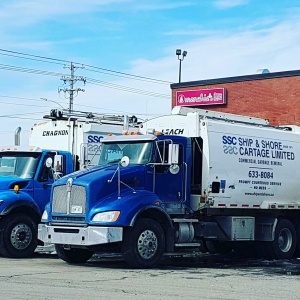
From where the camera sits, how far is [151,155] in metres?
15.7

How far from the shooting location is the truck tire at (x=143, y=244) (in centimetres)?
1466

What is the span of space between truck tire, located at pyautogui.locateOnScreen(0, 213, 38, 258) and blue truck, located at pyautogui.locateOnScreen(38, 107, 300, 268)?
4.45 ft

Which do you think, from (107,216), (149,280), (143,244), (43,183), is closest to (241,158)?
(143,244)

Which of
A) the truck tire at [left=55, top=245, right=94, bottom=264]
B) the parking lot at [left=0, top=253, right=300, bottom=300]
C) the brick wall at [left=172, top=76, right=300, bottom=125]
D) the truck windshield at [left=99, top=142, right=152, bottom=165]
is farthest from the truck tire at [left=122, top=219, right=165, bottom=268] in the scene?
the brick wall at [left=172, top=76, right=300, bottom=125]

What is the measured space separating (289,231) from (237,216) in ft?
6.68

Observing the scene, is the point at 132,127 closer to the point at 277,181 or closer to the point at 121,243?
the point at 277,181

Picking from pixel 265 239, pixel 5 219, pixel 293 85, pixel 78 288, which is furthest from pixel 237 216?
pixel 293 85

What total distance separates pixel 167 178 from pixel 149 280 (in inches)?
150

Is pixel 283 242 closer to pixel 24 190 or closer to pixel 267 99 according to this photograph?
pixel 24 190

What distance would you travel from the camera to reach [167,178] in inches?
636

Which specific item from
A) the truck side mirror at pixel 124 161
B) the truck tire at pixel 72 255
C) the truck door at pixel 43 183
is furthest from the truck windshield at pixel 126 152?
the truck tire at pixel 72 255

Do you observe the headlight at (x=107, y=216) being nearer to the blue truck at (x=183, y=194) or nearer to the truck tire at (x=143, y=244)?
the blue truck at (x=183, y=194)

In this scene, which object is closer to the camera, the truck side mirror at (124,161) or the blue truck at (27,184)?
the truck side mirror at (124,161)

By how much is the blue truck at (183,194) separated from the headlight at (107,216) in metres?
0.02
